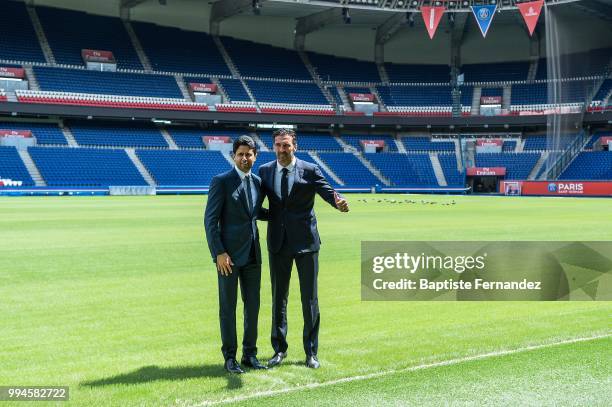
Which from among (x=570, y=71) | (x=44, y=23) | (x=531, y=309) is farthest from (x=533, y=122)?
(x=531, y=309)

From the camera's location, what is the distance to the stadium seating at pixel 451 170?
64500 millimetres

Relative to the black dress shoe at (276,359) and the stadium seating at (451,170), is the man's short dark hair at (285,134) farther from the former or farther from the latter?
the stadium seating at (451,170)

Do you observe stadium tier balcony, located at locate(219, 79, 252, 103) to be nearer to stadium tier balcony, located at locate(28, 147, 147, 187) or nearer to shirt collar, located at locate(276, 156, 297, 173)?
stadium tier balcony, located at locate(28, 147, 147, 187)

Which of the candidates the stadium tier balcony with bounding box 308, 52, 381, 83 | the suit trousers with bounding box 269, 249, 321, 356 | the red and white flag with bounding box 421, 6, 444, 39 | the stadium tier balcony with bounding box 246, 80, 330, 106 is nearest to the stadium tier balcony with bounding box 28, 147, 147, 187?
the stadium tier balcony with bounding box 246, 80, 330, 106

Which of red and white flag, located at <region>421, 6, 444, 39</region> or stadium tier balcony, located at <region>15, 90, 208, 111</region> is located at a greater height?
red and white flag, located at <region>421, 6, 444, 39</region>

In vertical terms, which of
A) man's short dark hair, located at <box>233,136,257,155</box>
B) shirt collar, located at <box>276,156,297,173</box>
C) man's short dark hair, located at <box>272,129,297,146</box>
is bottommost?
shirt collar, located at <box>276,156,297,173</box>

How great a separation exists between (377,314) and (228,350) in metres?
2.97

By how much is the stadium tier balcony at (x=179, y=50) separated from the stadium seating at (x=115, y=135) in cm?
750

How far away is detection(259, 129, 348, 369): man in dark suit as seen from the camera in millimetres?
5922

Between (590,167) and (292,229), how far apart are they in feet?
193

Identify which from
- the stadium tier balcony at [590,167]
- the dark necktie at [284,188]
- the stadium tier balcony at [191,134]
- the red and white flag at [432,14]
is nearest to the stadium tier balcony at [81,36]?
the stadium tier balcony at [191,134]

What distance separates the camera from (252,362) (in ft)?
19.4

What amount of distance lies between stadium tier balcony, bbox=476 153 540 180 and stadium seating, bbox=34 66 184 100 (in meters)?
32.3

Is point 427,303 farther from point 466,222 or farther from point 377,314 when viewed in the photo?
point 466,222
